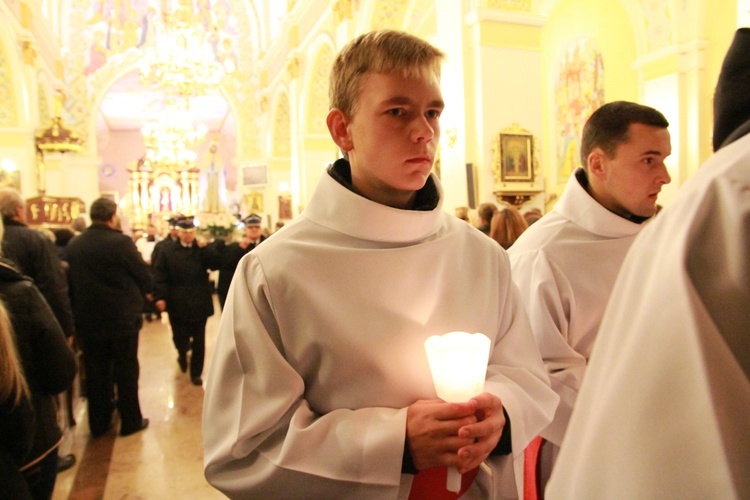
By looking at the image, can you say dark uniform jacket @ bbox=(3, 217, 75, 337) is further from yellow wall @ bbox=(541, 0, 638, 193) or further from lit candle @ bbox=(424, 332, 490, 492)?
yellow wall @ bbox=(541, 0, 638, 193)

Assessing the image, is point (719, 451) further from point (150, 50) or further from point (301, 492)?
point (150, 50)

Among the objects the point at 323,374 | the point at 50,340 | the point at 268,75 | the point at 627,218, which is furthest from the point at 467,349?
the point at 268,75

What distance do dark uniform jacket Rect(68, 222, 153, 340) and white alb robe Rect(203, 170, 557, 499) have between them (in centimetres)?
368

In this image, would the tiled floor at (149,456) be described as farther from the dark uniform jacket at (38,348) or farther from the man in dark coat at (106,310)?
the dark uniform jacket at (38,348)

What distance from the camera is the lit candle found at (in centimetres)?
118

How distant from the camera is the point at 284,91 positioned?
1825 cm

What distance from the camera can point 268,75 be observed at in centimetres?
2044

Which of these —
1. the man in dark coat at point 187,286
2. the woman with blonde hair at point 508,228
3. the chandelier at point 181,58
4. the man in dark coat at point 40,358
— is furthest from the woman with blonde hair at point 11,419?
the chandelier at point 181,58

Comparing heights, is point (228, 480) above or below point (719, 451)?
below

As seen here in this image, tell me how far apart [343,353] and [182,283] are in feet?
A: 17.1

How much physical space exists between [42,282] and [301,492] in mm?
3483

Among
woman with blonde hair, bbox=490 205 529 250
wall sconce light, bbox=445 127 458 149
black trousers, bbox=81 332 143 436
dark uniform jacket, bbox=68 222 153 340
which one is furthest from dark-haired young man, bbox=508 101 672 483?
wall sconce light, bbox=445 127 458 149

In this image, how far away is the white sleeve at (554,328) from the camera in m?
1.96

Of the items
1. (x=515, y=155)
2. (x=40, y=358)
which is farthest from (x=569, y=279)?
(x=515, y=155)
